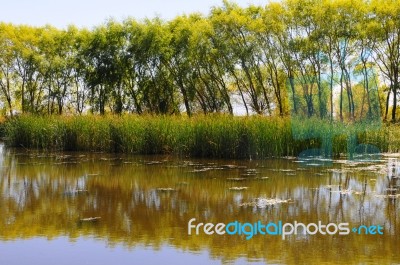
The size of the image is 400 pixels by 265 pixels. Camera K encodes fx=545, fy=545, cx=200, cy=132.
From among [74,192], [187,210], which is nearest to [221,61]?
[74,192]

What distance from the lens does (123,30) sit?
40.2 m

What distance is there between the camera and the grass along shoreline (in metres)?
16.4

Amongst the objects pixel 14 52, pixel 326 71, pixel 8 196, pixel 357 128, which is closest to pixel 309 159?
pixel 357 128

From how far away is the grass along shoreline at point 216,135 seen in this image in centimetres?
1638

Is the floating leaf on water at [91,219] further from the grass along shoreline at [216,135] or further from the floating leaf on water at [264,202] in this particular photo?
the grass along shoreline at [216,135]

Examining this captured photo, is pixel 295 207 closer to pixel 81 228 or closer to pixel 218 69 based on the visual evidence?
pixel 81 228

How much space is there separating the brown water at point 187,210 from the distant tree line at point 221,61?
64.1ft

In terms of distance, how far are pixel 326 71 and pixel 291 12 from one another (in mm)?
4476

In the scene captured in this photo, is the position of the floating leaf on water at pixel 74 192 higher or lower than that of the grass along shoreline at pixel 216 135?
lower
